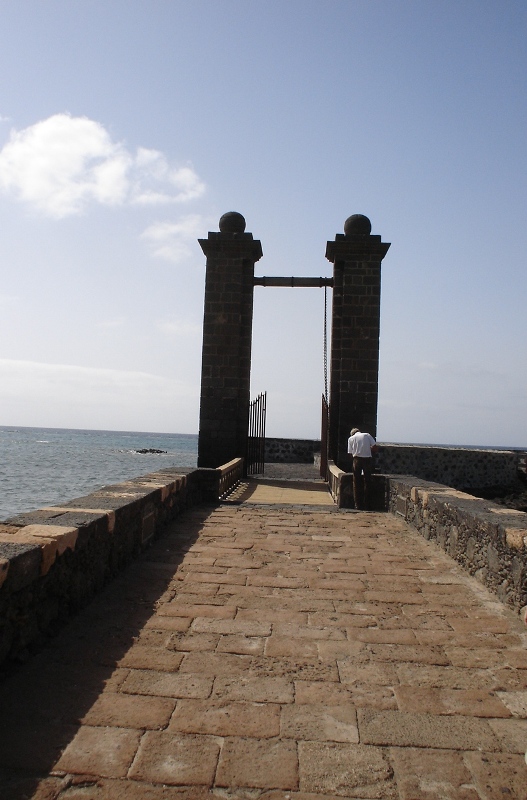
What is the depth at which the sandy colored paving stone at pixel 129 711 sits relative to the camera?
2.62 m

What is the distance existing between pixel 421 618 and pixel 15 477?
114ft

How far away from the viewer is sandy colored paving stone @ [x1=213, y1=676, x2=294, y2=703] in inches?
114

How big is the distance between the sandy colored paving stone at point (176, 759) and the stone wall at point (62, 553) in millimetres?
1047

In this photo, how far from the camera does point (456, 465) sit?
23.2m

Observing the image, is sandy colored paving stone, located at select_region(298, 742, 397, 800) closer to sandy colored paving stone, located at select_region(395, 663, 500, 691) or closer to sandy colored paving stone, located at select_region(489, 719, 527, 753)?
sandy colored paving stone, located at select_region(489, 719, 527, 753)

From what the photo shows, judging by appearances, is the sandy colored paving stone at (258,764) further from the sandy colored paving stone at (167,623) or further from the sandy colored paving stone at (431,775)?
the sandy colored paving stone at (167,623)

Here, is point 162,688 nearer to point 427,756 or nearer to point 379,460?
point 427,756

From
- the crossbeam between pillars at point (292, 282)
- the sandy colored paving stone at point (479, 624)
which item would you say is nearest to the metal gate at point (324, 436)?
the crossbeam between pillars at point (292, 282)

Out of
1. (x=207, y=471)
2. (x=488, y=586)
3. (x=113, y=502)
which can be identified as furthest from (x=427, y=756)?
(x=207, y=471)

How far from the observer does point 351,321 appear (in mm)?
13281

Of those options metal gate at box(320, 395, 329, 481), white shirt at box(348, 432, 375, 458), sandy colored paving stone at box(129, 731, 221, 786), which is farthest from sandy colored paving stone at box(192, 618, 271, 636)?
metal gate at box(320, 395, 329, 481)

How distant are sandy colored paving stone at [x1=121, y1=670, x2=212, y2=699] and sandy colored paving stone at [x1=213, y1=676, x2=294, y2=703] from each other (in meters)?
0.07

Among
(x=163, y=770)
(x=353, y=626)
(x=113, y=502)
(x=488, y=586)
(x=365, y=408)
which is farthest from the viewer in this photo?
(x=365, y=408)

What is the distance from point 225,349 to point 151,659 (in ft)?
34.5
